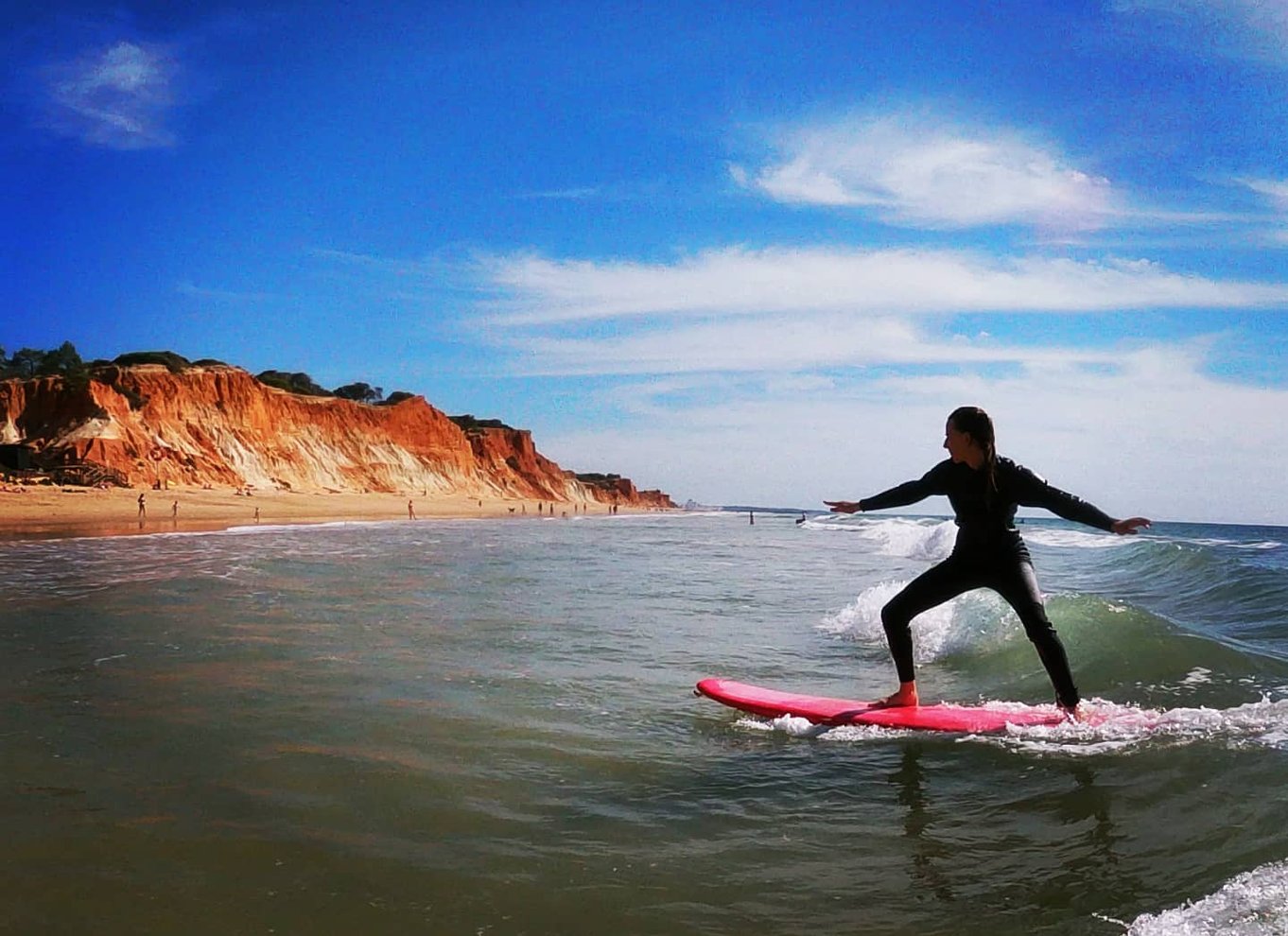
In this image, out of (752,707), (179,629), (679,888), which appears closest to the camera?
(679,888)

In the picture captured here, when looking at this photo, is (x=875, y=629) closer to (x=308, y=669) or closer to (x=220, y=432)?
(x=308, y=669)

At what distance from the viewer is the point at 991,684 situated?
7.17 metres

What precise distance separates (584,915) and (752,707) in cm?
309

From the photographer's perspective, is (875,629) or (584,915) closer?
(584,915)

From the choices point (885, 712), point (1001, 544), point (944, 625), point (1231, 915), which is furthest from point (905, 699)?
point (944, 625)

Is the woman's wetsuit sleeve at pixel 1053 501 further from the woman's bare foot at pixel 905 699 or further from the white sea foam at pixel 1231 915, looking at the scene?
the white sea foam at pixel 1231 915

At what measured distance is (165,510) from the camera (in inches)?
1572

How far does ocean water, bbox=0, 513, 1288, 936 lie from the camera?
2.98m

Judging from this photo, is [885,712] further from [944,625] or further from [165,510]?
[165,510]

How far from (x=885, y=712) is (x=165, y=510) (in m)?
41.8

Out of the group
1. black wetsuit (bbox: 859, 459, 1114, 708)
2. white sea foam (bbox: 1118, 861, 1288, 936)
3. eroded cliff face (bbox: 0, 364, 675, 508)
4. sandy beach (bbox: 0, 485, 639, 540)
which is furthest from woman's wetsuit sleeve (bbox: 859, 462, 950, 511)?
eroded cliff face (bbox: 0, 364, 675, 508)

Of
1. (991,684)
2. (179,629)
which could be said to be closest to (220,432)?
(179,629)

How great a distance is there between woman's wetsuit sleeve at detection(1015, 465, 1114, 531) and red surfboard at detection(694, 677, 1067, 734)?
128 centimetres

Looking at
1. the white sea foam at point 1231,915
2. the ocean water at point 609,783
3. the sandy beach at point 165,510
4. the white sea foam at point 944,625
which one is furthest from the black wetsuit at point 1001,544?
the sandy beach at point 165,510
